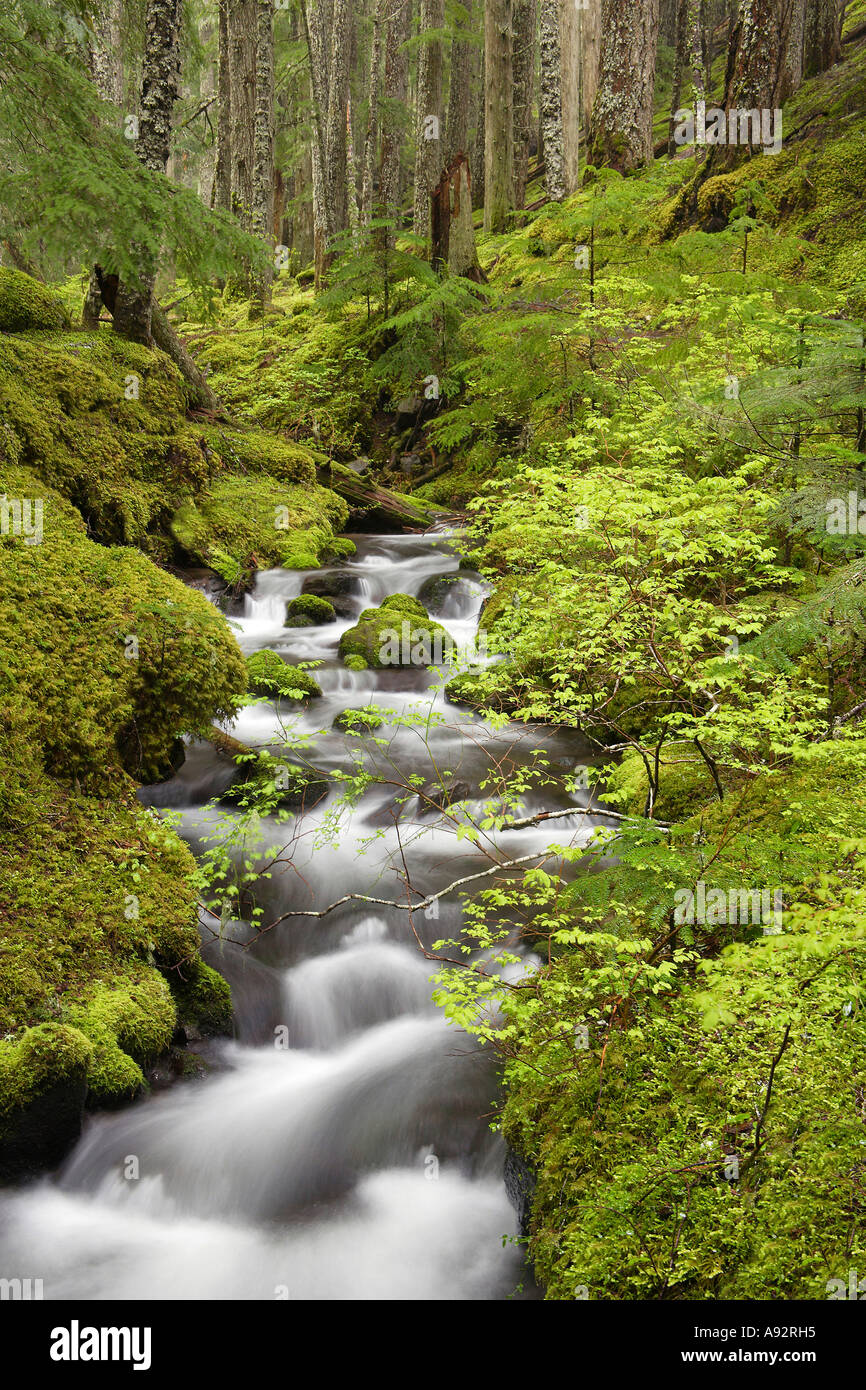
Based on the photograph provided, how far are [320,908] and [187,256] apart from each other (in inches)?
240

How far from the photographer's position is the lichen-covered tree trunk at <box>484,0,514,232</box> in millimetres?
16891

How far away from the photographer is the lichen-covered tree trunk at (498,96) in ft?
55.4

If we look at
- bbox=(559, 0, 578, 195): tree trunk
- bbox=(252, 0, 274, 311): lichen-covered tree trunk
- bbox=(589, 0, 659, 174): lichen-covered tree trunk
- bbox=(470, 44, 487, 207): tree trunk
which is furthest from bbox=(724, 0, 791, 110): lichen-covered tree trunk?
bbox=(252, 0, 274, 311): lichen-covered tree trunk

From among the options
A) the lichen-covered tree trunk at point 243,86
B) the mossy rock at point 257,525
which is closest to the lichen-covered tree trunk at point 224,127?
the lichen-covered tree trunk at point 243,86

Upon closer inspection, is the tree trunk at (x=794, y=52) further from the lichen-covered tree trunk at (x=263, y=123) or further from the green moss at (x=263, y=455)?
the lichen-covered tree trunk at (x=263, y=123)

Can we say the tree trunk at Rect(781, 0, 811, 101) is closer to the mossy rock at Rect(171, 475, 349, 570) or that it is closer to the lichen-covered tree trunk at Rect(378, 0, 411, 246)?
the lichen-covered tree trunk at Rect(378, 0, 411, 246)

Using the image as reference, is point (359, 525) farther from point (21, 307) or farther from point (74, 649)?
point (74, 649)

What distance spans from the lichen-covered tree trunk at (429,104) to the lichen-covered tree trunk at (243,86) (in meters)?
5.69

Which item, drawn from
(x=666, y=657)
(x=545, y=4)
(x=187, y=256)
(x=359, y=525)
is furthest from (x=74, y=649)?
(x=545, y=4)

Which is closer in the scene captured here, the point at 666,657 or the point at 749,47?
the point at 666,657

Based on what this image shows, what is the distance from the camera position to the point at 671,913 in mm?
3984

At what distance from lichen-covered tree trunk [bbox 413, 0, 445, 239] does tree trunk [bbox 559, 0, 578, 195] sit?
3.15m

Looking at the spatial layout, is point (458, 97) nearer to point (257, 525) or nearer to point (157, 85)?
point (157, 85)
